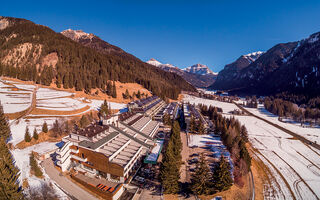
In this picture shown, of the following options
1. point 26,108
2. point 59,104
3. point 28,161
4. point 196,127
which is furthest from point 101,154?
point 59,104

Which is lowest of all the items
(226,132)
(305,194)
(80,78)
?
(305,194)

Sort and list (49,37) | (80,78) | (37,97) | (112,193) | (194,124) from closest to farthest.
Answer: (112,193) < (194,124) < (37,97) < (80,78) < (49,37)

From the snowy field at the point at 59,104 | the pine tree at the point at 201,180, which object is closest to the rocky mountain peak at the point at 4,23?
the snowy field at the point at 59,104

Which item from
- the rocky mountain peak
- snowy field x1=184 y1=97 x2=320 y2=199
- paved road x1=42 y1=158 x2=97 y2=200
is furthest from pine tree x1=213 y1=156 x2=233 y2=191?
the rocky mountain peak

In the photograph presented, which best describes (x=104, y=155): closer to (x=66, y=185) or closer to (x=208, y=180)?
(x=66, y=185)

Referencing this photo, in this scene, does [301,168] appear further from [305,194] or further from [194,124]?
[194,124]

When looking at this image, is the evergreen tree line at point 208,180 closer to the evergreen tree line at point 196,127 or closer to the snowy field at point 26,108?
the snowy field at point 26,108

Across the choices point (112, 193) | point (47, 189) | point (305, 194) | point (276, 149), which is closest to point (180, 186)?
point (112, 193)
